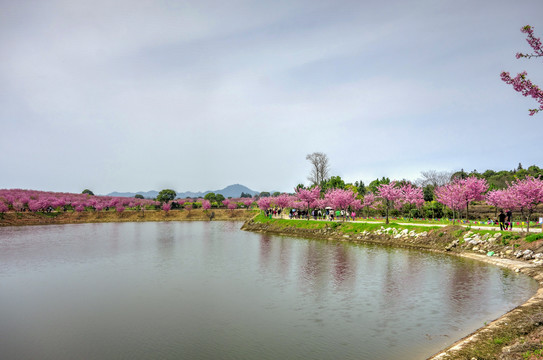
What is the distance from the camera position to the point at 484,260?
98.0 feet

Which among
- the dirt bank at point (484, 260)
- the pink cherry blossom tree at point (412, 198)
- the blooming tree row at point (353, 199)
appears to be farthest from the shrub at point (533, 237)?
the pink cherry blossom tree at point (412, 198)

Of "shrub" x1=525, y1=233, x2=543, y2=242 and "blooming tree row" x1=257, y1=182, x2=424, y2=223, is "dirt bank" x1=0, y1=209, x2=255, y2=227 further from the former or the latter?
"shrub" x1=525, y1=233, x2=543, y2=242

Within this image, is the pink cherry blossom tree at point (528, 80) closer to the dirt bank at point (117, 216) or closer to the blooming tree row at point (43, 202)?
the dirt bank at point (117, 216)

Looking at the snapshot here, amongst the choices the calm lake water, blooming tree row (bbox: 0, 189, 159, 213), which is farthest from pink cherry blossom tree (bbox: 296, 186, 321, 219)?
blooming tree row (bbox: 0, 189, 159, 213)

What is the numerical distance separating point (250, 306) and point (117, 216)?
99.0 m

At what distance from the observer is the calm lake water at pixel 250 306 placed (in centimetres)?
1385

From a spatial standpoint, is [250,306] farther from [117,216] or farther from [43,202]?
[43,202]

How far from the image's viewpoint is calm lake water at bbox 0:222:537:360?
13.9m

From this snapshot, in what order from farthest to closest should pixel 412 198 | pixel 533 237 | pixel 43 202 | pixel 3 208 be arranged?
pixel 43 202 → pixel 3 208 → pixel 412 198 → pixel 533 237

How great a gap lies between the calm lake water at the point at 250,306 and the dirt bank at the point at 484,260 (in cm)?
116

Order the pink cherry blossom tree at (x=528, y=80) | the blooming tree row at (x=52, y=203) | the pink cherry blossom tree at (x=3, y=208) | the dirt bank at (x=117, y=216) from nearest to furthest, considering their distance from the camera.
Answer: the pink cherry blossom tree at (x=528, y=80), the pink cherry blossom tree at (x=3, y=208), the dirt bank at (x=117, y=216), the blooming tree row at (x=52, y=203)

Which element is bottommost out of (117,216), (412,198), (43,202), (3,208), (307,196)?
(117,216)

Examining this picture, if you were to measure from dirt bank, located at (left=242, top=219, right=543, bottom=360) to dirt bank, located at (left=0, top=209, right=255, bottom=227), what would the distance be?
138ft

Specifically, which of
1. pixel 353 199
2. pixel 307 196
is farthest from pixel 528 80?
pixel 307 196
